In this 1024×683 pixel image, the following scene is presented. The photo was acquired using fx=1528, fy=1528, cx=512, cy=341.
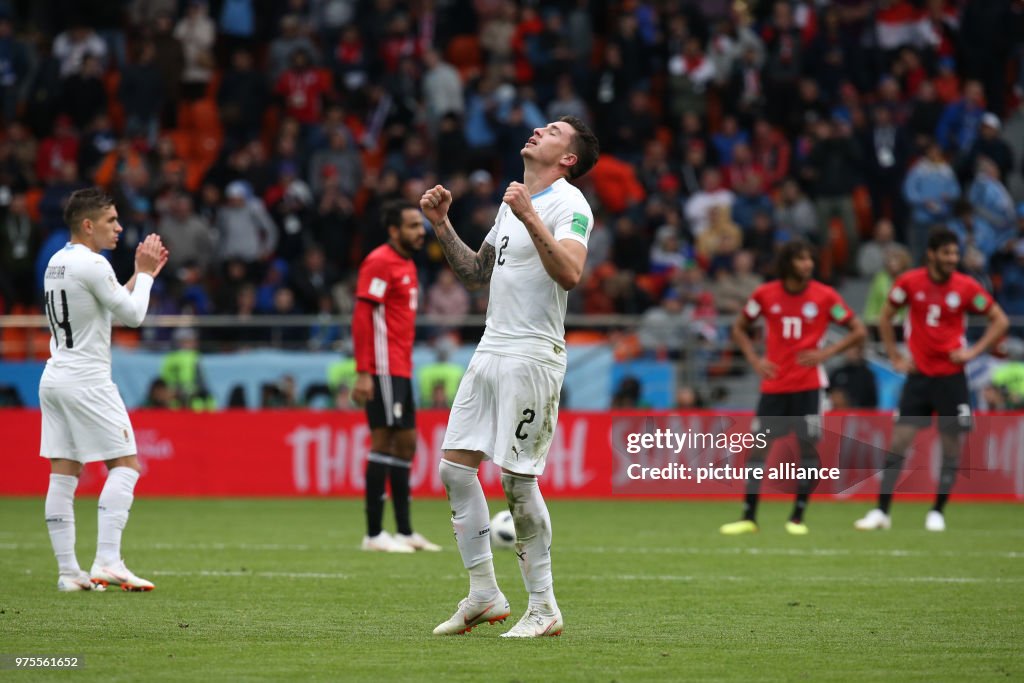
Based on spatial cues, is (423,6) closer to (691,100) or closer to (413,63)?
(413,63)

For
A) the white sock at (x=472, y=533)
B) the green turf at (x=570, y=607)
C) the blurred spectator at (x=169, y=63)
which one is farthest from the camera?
the blurred spectator at (x=169, y=63)

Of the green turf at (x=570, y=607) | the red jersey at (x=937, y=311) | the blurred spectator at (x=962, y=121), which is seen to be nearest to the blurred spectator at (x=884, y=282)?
the blurred spectator at (x=962, y=121)

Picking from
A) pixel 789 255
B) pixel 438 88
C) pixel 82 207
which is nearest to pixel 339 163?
pixel 438 88

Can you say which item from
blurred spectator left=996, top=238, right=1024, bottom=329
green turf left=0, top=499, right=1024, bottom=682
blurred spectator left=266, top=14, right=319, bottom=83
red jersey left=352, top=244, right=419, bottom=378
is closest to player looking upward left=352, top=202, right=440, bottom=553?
red jersey left=352, top=244, right=419, bottom=378

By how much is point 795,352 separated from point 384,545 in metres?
4.52

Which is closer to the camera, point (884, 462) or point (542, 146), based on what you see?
point (542, 146)

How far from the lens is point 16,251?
21.9 metres

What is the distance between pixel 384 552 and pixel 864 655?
5.71m

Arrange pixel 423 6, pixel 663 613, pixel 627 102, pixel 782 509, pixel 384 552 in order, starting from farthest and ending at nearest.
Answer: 1. pixel 423 6
2. pixel 627 102
3. pixel 782 509
4. pixel 384 552
5. pixel 663 613

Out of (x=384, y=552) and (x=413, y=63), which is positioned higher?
(x=413, y=63)

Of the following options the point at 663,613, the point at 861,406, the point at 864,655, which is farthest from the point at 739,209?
the point at 864,655

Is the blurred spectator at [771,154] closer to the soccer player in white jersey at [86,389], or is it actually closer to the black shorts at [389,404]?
the black shorts at [389,404]

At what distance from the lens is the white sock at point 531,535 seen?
741cm

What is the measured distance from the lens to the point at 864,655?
6.91m
